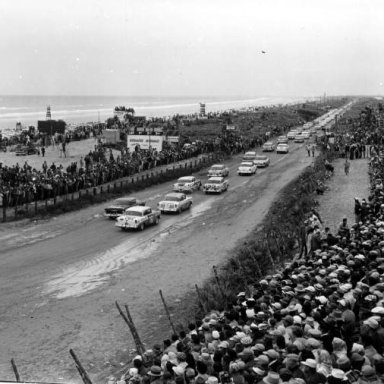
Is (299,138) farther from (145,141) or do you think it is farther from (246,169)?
(145,141)

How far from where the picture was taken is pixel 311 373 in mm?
9156

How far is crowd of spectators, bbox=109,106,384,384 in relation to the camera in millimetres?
9273

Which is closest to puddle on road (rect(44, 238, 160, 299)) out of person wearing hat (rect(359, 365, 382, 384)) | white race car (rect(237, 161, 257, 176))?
person wearing hat (rect(359, 365, 382, 384))

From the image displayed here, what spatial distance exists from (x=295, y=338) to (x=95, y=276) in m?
12.4

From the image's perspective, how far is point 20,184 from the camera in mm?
35250

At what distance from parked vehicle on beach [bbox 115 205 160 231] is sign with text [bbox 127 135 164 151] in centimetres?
2283

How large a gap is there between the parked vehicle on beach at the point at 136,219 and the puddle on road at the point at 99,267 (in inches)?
36.3

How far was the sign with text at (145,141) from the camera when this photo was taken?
5241 cm

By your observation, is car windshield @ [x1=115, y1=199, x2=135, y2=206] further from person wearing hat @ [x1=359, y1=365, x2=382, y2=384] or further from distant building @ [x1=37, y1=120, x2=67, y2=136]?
distant building @ [x1=37, y1=120, x2=67, y2=136]

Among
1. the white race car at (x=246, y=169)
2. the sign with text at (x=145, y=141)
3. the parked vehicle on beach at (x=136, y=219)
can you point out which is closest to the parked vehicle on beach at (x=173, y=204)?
the parked vehicle on beach at (x=136, y=219)

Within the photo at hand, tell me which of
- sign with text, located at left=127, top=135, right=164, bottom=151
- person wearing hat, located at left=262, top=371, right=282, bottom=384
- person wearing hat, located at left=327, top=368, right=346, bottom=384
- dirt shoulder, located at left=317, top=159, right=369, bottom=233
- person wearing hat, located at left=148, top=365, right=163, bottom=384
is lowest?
dirt shoulder, located at left=317, top=159, right=369, bottom=233

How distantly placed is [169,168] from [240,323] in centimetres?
3809

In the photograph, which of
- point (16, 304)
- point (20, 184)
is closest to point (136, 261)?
point (16, 304)

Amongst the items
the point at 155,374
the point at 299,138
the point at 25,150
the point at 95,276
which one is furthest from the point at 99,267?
the point at 299,138
